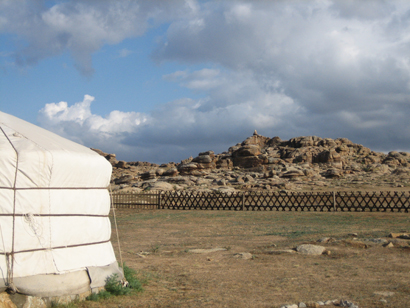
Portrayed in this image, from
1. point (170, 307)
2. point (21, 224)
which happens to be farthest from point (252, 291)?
point (21, 224)

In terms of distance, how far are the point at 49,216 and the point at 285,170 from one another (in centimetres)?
4074

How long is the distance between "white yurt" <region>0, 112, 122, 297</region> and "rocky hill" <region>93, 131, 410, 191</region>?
2790cm

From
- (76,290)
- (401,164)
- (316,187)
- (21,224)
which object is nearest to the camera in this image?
(21,224)

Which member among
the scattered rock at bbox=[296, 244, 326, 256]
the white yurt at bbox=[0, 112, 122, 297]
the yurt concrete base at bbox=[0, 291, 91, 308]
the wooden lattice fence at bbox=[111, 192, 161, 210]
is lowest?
the wooden lattice fence at bbox=[111, 192, 161, 210]

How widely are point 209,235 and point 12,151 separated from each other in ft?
27.0

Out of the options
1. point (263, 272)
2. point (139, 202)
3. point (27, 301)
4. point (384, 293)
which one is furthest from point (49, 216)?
point (139, 202)

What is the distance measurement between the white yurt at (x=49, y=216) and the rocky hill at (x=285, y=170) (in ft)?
91.6

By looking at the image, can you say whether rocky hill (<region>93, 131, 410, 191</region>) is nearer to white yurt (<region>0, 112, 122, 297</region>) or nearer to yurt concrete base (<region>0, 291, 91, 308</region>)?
white yurt (<region>0, 112, 122, 297</region>)

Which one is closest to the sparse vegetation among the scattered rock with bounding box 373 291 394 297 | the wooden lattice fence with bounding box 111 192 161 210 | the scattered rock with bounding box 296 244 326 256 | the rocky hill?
the scattered rock with bounding box 373 291 394 297

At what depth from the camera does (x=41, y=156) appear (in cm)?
446

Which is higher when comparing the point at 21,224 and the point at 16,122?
the point at 16,122

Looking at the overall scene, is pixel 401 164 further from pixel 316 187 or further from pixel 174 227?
pixel 174 227

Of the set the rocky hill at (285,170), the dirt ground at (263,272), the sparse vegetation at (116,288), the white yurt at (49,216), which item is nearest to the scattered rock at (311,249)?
the dirt ground at (263,272)

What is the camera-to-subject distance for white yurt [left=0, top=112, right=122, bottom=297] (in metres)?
4.23
